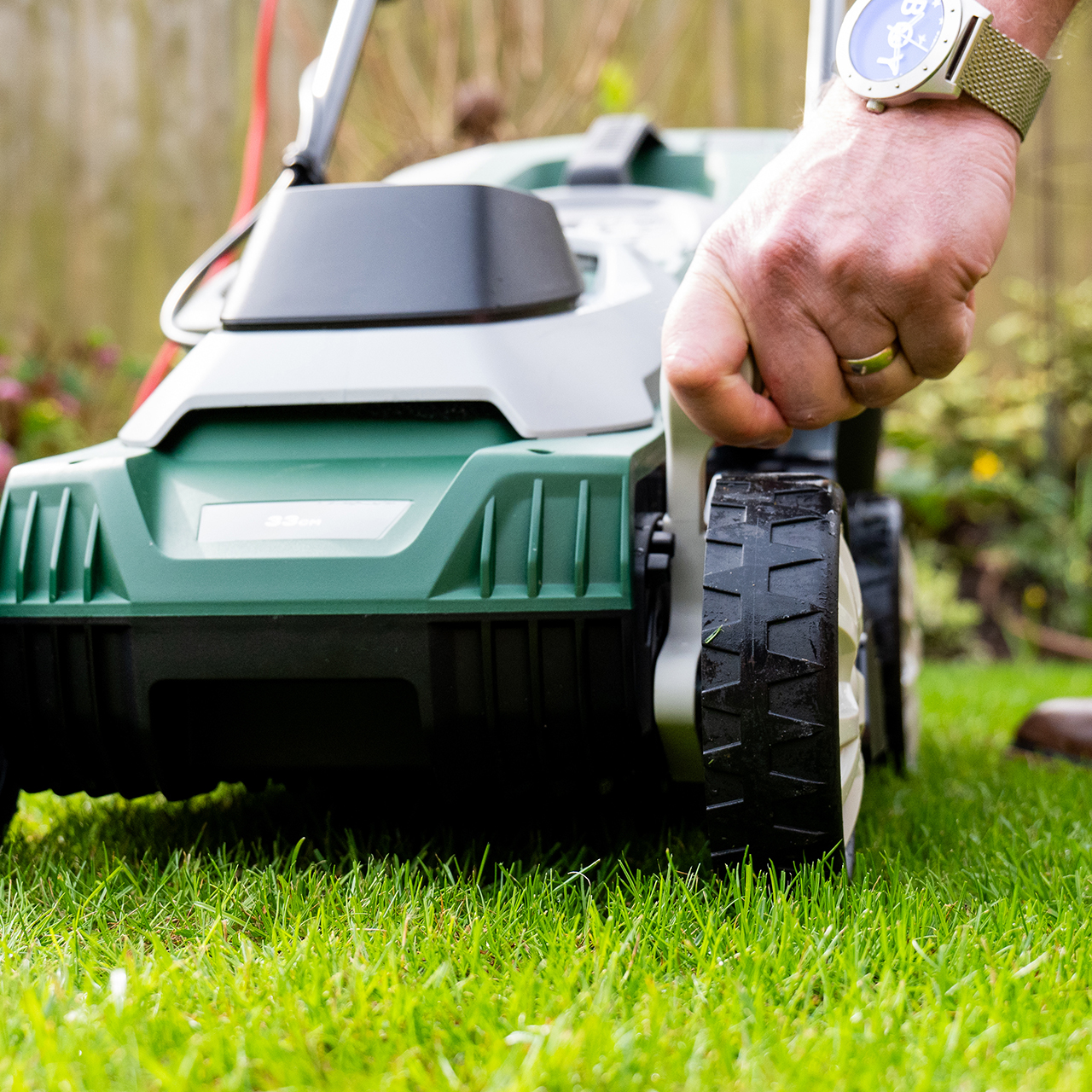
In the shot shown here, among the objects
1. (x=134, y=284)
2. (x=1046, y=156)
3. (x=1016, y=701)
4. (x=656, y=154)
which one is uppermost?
(x=656, y=154)

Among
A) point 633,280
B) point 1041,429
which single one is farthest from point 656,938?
point 1041,429

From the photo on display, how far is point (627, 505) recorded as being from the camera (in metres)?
1.12

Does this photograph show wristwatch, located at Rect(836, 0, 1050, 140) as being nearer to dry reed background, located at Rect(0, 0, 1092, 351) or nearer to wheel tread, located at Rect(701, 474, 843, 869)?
wheel tread, located at Rect(701, 474, 843, 869)

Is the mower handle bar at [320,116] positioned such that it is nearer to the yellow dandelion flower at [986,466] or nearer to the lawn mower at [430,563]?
the lawn mower at [430,563]

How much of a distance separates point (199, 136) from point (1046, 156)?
3042 mm

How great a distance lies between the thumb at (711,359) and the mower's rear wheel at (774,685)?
0.37 feet

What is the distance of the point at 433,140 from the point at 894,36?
3256mm

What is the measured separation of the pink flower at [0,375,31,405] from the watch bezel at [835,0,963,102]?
2.66 m

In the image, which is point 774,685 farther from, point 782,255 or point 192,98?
point 192,98

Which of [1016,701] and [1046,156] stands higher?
[1046,156]

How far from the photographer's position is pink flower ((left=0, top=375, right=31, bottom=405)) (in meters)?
3.13

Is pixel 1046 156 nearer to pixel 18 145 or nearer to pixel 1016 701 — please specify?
pixel 1016 701

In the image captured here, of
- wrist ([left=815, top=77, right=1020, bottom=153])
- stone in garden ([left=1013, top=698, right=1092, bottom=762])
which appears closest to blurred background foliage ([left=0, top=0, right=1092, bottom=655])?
stone in garden ([left=1013, top=698, right=1092, bottom=762])

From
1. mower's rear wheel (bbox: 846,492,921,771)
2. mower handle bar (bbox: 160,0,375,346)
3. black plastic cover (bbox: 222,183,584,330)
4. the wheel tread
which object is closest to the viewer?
the wheel tread
